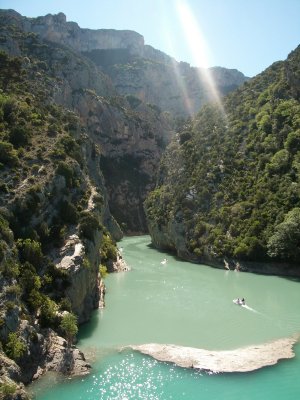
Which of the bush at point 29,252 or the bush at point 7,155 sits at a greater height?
the bush at point 7,155

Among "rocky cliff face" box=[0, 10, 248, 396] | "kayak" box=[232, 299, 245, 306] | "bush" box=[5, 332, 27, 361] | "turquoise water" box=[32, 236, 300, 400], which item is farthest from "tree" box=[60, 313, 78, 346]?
"kayak" box=[232, 299, 245, 306]

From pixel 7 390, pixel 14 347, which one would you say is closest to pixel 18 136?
pixel 14 347

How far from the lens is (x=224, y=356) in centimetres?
3247

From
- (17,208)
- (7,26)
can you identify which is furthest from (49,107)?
(7,26)

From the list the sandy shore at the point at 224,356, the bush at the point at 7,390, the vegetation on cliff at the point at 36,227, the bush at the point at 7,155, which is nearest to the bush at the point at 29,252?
the vegetation on cliff at the point at 36,227

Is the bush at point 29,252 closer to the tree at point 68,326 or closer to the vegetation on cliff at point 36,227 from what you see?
the vegetation on cliff at point 36,227

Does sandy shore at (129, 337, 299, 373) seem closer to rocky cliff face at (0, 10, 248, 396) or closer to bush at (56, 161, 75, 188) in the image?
rocky cliff face at (0, 10, 248, 396)

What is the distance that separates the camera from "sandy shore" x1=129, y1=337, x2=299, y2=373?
30.6 m

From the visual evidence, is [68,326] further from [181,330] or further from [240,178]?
[240,178]

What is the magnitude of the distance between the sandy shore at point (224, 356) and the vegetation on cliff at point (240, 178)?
33170 mm

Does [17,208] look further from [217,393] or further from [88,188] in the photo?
[217,393]

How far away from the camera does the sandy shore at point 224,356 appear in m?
30.6

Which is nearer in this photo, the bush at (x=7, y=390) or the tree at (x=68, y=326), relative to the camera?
the bush at (x=7, y=390)

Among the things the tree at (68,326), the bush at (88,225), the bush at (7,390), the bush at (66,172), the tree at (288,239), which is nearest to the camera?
the bush at (7,390)
